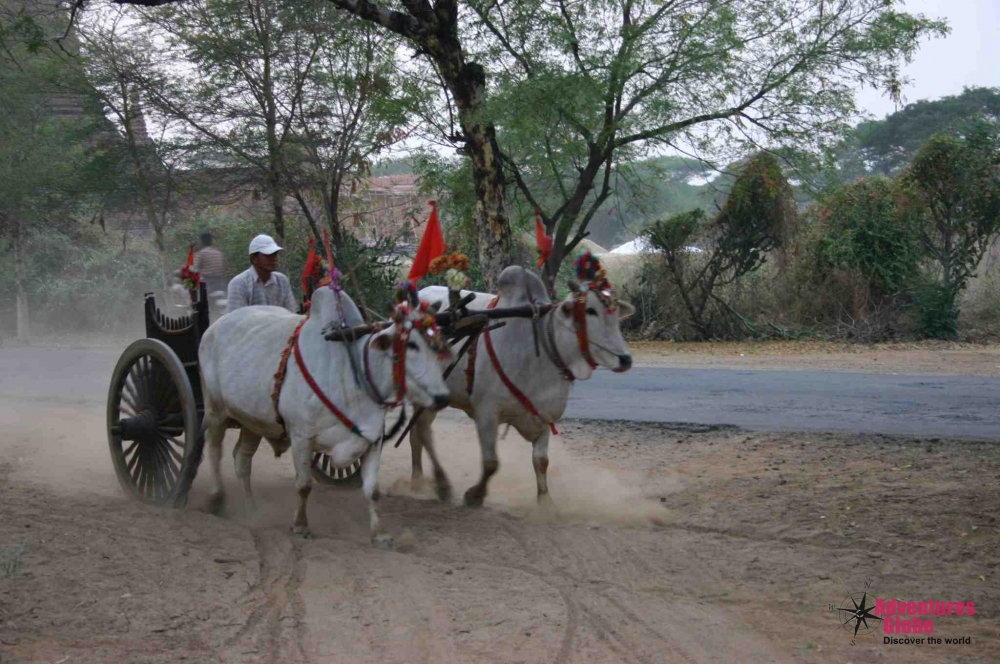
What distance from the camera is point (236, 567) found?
5172 mm

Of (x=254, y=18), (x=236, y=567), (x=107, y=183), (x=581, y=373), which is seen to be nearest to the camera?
(x=236, y=567)

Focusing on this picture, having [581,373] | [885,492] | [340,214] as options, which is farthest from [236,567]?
[340,214]

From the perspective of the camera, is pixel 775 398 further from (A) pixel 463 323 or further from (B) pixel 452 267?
(B) pixel 452 267

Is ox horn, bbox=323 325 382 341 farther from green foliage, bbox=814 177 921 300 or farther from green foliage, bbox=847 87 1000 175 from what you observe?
green foliage, bbox=847 87 1000 175

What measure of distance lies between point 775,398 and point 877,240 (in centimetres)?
845

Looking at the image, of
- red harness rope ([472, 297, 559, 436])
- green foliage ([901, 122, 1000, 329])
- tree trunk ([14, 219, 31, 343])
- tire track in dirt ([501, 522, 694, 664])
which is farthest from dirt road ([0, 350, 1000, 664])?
tree trunk ([14, 219, 31, 343])

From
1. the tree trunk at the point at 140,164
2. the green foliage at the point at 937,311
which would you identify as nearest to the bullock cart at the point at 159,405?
the tree trunk at the point at 140,164

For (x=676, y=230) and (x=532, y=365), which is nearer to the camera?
(x=532, y=365)

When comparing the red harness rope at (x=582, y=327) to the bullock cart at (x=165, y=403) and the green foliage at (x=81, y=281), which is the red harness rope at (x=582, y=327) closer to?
the bullock cart at (x=165, y=403)

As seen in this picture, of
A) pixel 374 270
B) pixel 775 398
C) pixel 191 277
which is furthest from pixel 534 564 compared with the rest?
pixel 374 270

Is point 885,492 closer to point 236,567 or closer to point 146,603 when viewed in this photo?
point 236,567

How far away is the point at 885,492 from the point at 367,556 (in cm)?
363

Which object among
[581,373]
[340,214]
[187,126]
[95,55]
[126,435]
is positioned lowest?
[126,435]

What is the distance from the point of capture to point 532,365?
6637mm
